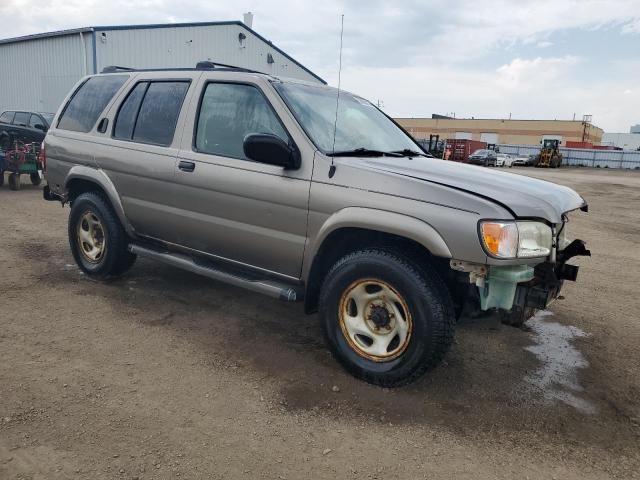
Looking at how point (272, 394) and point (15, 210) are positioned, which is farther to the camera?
point (15, 210)

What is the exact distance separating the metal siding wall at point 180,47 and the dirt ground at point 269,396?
56.0ft

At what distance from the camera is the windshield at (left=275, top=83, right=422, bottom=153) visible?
11.6 feet

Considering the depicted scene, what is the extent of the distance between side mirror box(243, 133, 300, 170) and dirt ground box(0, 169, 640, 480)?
139 centimetres

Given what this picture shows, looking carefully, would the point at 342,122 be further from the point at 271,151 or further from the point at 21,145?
the point at 21,145

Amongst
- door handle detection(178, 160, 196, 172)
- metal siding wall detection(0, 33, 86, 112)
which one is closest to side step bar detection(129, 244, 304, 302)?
door handle detection(178, 160, 196, 172)

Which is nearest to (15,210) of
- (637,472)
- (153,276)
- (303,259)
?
(153,276)

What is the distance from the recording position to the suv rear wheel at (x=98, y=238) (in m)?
4.70

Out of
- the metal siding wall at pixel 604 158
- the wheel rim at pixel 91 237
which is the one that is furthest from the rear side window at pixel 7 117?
the metal siding wall at pixel 604 158

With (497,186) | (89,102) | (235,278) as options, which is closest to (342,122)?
(497,186)

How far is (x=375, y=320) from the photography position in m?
3.19

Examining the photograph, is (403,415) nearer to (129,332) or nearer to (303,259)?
(303,259)

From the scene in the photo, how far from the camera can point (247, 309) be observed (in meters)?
4.49

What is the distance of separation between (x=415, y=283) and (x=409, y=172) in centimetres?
72

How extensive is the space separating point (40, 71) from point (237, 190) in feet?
74.2
